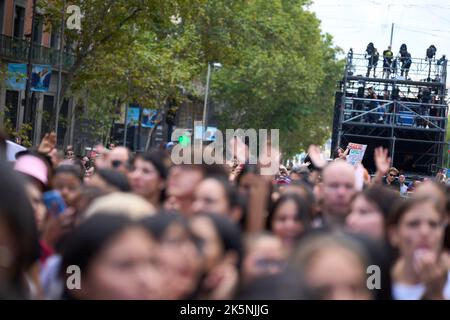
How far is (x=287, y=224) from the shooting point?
316 inches

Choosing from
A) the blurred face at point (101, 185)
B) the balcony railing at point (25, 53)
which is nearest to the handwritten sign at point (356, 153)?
the blurred face at point (101, 185)

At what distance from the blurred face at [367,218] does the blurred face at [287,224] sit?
33cm

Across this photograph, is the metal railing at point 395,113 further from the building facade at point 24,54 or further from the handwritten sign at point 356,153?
the building facade at point 24,54

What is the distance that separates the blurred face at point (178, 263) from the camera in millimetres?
5855

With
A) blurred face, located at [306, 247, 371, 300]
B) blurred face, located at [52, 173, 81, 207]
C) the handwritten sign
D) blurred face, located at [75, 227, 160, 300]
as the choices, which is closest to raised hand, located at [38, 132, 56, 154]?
blurred face, located at [52, 173, 81, 207]

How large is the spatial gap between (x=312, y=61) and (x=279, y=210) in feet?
206

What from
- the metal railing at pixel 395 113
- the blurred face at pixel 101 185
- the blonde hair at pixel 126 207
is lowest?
the blurred face at pixel 101 185

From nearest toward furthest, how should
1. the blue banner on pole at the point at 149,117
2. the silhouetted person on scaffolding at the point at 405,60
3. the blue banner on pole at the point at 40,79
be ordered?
the silhouetted person on scaffolding at the point at 405,60
the blue banner on pole at the point at 40,79
the blue banner on pole at the point at 149,117

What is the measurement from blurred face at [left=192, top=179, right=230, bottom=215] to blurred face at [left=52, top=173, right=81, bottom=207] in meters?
1.54

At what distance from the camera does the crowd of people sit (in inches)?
197

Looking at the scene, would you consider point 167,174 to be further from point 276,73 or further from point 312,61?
point 312,61

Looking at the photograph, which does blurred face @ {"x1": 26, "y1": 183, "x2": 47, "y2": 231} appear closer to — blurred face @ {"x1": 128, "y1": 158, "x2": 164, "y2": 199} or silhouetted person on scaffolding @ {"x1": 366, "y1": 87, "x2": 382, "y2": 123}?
blurred face @ {"x1": 128, "y1": 158, "x2": 164, "y2": 199}
